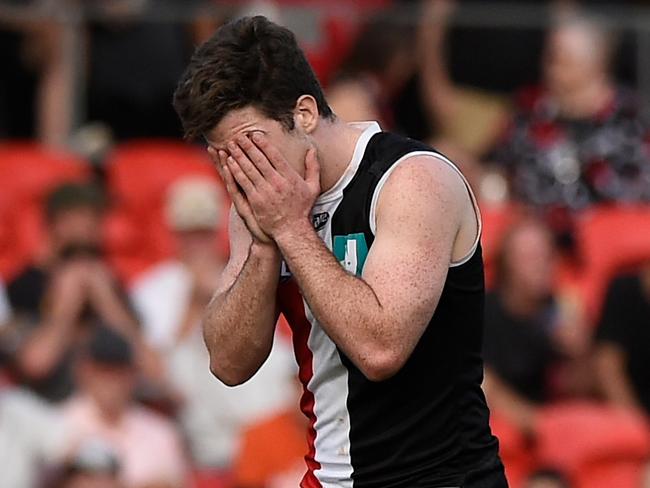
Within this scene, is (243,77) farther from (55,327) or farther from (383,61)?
(383,61)

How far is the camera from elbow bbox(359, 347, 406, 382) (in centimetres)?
355

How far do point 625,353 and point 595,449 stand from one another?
3.17 feet

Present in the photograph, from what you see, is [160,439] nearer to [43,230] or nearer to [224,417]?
[224,417]

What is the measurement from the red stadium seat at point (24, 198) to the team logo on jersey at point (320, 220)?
498cm

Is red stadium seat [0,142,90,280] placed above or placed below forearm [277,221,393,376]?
below

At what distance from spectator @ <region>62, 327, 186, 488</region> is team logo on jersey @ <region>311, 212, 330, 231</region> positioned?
11.9 ft

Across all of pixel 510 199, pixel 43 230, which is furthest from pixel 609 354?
pixel 43 230

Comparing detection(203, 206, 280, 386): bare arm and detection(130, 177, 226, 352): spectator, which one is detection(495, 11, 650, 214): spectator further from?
detection(203, 206, 280, 386): bare arm

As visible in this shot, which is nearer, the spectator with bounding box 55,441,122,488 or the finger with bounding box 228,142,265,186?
the finger with bounding box 228,142,265,186

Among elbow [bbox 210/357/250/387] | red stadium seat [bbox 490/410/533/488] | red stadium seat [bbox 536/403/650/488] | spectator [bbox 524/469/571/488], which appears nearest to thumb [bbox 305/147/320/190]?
elbow [bbox 210/357/250/387]

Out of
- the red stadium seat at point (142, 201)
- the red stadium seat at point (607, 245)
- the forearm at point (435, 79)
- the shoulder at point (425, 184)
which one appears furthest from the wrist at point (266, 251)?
the forearm at point (435, 79)

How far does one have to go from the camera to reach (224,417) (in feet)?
25.8

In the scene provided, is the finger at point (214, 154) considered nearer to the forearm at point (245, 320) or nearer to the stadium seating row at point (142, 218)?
the forearm at point (245, 320)

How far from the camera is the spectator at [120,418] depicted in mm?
7277
